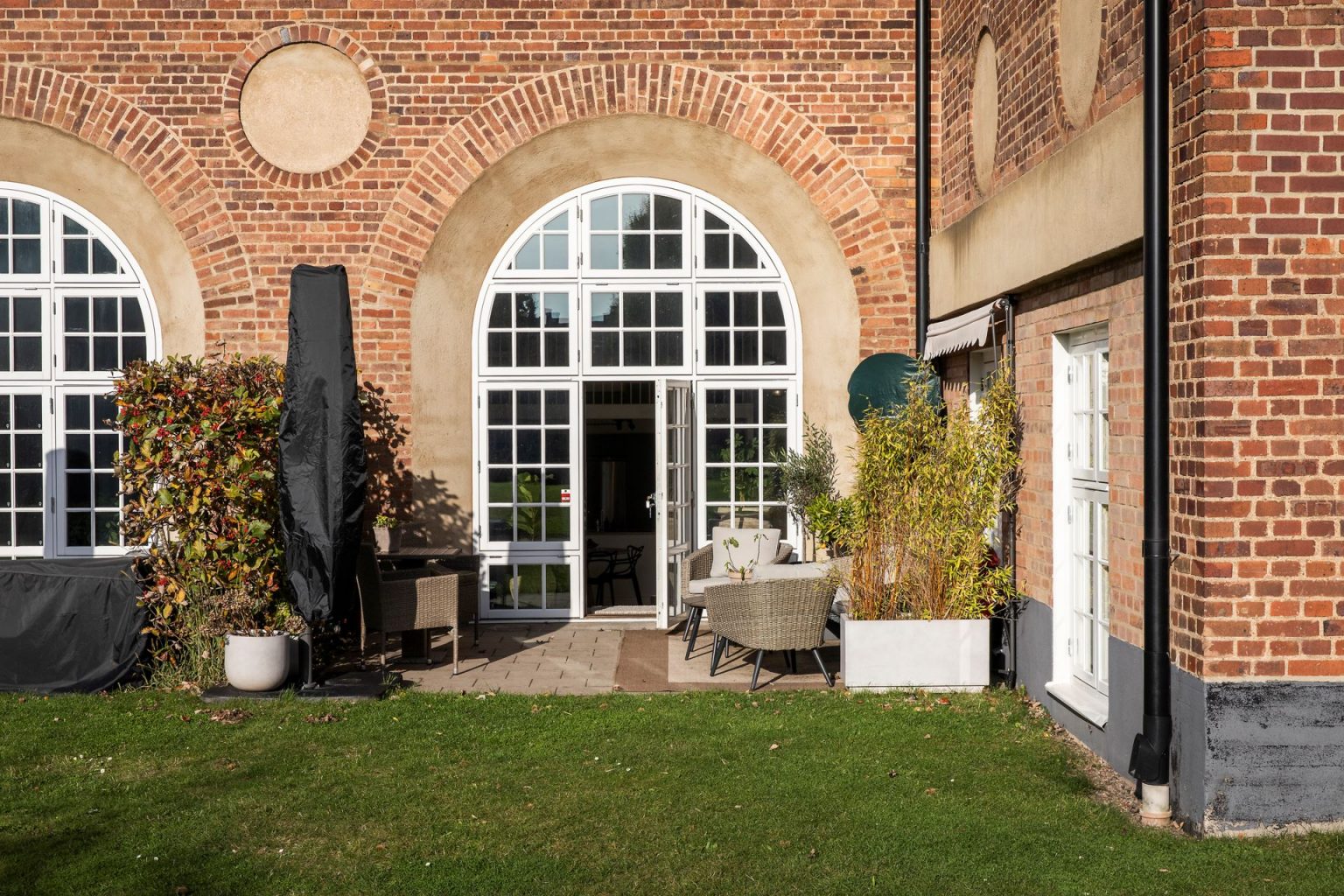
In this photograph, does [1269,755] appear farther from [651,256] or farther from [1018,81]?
[651,256]

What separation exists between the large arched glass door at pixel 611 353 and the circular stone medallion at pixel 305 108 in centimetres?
162

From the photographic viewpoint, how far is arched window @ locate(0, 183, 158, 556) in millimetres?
10531

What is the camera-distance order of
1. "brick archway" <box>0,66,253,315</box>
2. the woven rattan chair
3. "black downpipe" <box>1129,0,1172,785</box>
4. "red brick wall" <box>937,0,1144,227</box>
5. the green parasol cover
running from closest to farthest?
"black downpipe" <box>1129,0,1172,785</box> → "red brick wall" <box>937,0,1144,227</box> → the woven rattan chair → the green parasol cover → "brick archway" <box>0,66,253,315</box>

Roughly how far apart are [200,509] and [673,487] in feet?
12.3

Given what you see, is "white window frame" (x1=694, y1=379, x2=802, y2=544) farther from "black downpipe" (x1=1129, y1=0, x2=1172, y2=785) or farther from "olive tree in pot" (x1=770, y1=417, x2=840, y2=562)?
"black downpipe" (x1=1129, y1=0, x2=1172, y2=785)

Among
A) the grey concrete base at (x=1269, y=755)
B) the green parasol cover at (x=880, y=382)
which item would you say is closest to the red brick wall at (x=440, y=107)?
the green parasol cover at (x=880, y=382)

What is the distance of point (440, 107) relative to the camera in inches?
399

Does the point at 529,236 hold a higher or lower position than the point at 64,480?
higher

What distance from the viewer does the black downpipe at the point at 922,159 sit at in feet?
32.2

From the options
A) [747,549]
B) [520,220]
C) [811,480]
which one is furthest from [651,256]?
[747,549]

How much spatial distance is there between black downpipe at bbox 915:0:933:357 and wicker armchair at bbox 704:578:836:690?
2.87 meters

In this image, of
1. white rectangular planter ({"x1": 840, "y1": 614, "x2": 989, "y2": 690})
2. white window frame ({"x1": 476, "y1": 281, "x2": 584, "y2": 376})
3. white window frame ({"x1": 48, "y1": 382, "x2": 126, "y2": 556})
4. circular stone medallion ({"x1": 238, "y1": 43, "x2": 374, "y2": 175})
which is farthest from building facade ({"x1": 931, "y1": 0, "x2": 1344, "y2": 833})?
white window frame ({"x1": 48, "y1": 382, "x2": 126, "y2": 556})

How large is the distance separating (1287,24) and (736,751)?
403cm

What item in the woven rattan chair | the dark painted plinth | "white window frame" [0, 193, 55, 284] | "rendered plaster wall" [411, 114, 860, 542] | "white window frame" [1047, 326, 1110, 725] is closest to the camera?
"white window frame" [1047, 326, 1110, 725]
